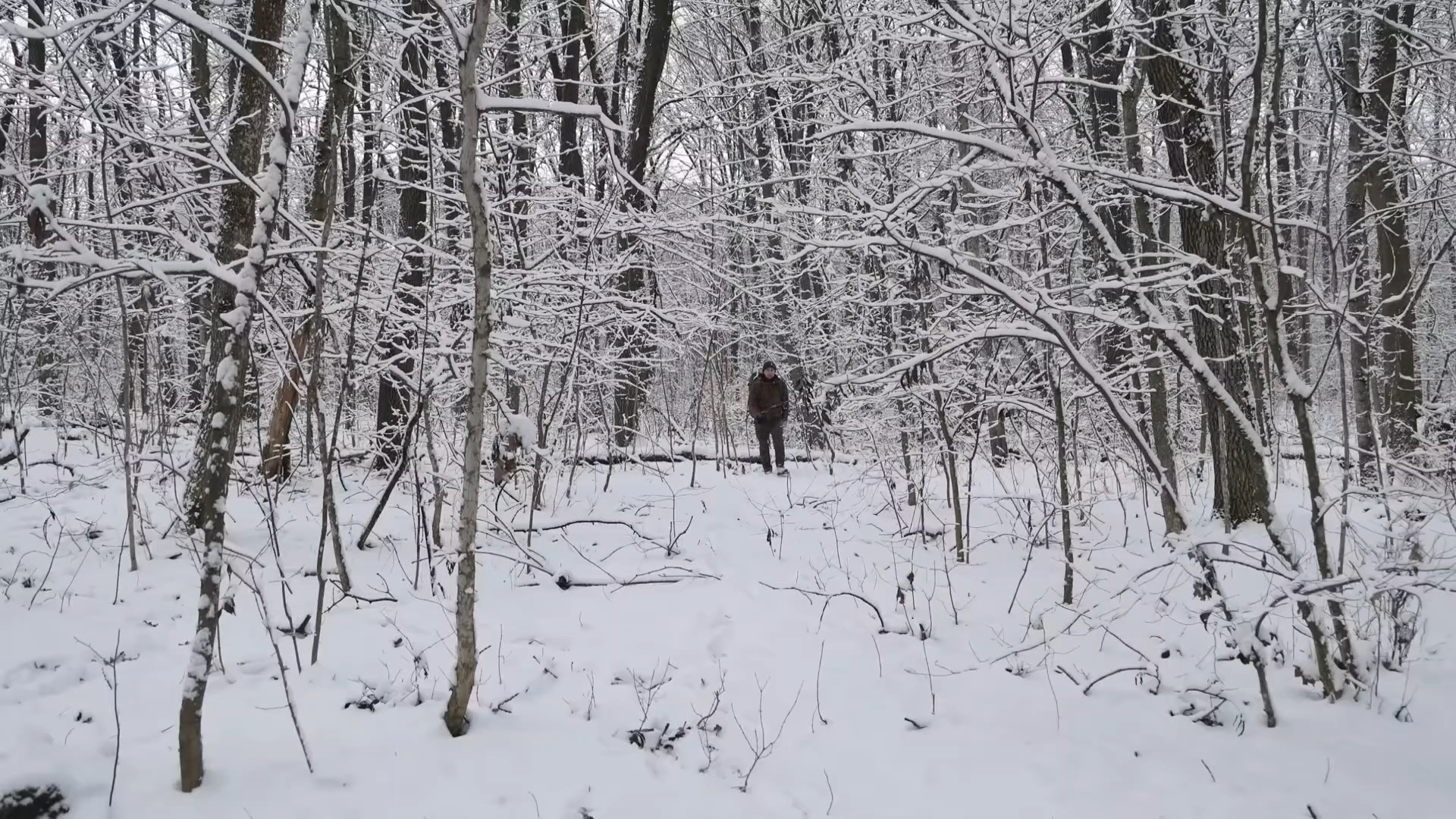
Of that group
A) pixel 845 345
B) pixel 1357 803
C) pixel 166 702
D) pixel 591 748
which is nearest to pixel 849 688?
pixel 591 748

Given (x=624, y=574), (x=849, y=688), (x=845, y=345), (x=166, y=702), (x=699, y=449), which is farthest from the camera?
(x=699, y=449)

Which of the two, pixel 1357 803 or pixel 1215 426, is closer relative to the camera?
pixel 1357 803

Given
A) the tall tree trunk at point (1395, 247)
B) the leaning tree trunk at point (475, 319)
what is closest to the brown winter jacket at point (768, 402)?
the tall tree trunk at point (1395, 247)

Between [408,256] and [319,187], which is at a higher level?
[319,187]

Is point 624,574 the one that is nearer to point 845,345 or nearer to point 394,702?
point 394,702

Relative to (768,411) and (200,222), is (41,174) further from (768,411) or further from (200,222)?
(768,411)

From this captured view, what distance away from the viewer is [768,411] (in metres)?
10.4

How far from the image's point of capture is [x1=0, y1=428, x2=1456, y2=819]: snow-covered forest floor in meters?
2.76

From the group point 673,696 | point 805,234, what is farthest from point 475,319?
point 805,234

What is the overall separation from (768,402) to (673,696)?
702 cm

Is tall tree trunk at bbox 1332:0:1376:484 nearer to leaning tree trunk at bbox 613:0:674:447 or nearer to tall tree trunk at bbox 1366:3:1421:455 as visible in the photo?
tall tree trunk at bbox 1366:3:1421:455

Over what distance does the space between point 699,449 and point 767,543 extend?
5.34 meters

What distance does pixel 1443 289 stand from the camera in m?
18.5

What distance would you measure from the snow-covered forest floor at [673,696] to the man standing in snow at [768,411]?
4.75 meters
